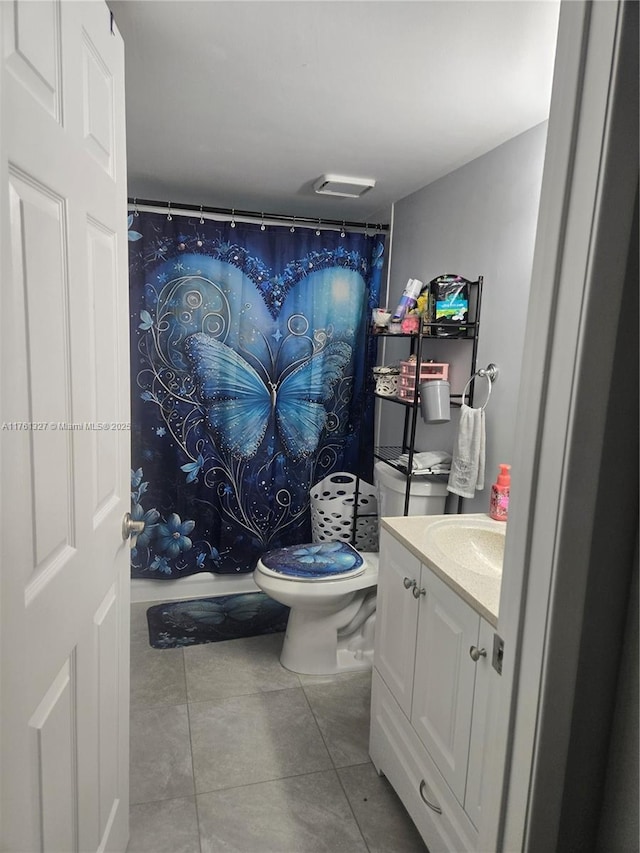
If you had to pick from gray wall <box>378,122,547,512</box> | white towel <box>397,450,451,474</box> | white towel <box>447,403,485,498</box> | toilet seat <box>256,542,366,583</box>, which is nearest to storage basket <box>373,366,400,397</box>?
gray wall <box>378,122,547,512</box>

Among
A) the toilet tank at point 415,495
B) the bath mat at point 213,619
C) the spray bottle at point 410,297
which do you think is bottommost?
the bath mat at point 213,619

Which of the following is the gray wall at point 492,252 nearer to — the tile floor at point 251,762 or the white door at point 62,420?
the tile floor at point 251,762

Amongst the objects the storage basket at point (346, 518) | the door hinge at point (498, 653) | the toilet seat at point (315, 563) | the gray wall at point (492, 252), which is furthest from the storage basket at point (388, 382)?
the door hinge at point (498, 653)

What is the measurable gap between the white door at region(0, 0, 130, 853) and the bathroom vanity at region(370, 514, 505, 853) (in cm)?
80

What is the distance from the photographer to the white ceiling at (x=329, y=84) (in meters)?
1.28

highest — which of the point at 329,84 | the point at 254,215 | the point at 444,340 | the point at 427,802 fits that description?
the point at 329,84

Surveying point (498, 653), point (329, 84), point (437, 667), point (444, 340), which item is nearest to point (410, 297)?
point (444, 340)

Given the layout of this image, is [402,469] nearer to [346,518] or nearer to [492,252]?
[346,518]

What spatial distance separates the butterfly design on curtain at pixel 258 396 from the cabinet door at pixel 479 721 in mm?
1846

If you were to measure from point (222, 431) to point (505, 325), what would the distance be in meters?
1.52

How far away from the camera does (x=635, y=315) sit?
64cm

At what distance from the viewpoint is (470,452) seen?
6.74 feet

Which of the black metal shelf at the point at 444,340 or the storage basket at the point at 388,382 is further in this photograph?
the storage basket at the point at 388,382

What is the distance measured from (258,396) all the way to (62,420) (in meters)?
1.93
